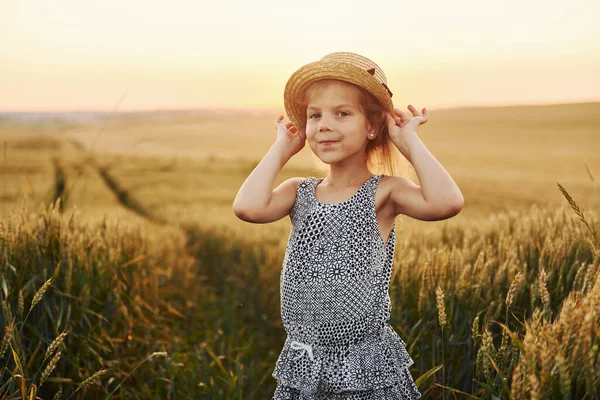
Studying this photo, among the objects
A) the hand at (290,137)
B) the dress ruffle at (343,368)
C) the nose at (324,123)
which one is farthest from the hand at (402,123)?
the dress ruffle at (343,368)

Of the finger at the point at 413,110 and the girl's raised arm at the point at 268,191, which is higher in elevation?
the finger at the point at 413,110

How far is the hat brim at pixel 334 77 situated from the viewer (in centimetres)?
242

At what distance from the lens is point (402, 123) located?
2.57m

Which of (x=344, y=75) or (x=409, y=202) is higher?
(x=344, y=75)

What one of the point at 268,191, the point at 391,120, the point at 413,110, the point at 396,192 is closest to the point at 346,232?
the point at 396,192

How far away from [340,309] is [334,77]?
90cm

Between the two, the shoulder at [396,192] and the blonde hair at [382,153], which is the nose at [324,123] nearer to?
the blonde hair at [382,153]

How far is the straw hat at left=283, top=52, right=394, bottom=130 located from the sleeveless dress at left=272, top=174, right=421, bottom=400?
1.22 feet

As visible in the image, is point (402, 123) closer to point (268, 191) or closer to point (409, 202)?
point (409, 202)

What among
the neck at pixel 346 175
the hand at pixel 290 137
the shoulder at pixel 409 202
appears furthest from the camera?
the hand at pixel 290 137

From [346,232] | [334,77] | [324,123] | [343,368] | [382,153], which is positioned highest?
[334,77]

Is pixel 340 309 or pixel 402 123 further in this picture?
pixel 402 123

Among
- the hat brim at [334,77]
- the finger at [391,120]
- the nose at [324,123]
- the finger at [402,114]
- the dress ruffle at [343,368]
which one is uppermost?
the hat brim at [334,77]

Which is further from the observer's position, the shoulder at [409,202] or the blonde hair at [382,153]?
the blonde hair at [382,153]
